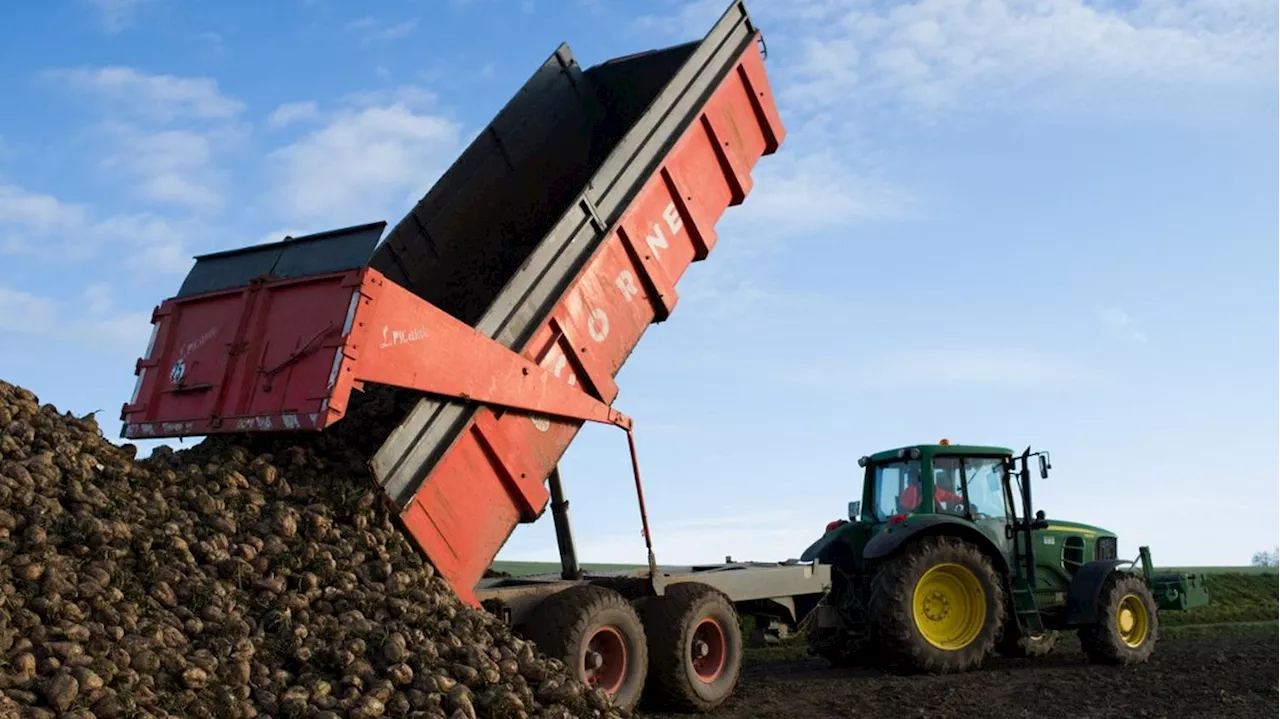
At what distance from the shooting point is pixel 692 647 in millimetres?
8203

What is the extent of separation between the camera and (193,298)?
318 inches

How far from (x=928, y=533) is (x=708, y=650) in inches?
107

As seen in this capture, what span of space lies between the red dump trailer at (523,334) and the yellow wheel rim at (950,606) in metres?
1.18

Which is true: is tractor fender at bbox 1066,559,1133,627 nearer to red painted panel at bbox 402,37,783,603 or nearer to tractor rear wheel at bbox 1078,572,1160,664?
tractor rear wheel at bbox 1078,572,1160,664

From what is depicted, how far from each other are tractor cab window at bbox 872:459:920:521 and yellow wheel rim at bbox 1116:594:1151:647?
Result: 7.08ft

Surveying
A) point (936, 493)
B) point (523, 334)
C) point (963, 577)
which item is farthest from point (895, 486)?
point (523, 334)

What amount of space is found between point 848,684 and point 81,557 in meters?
5.59

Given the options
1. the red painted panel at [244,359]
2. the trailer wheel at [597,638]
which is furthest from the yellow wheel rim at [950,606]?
the red painted panel at [244,359]

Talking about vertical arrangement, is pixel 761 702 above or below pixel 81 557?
below

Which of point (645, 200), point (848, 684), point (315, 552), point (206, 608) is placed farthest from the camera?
point (848, 684)

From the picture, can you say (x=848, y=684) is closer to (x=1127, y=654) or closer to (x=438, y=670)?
(x=1127, y=654)

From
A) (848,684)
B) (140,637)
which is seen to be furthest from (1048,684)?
(140,637)

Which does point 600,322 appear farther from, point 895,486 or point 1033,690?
point 1033,690

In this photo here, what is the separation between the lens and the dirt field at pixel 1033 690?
8.48m
